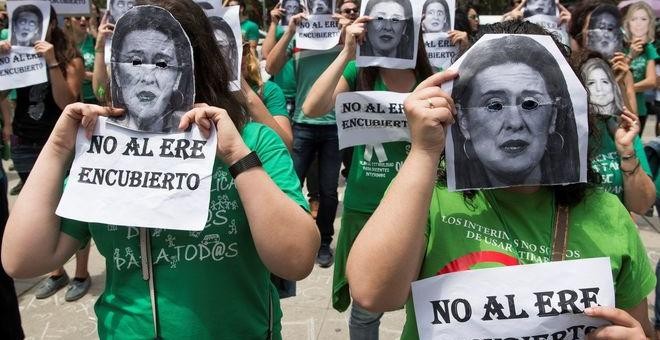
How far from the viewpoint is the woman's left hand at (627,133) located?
6.48 ft

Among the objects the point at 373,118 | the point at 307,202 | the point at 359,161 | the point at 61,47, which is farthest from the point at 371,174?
the point at 61,47

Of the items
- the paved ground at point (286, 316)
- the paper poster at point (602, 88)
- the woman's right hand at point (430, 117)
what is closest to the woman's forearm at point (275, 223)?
the woman's right hand at point (430, 117)

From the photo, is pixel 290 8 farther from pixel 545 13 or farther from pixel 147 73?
pixel 147 73

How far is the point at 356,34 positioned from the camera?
2.80 metres

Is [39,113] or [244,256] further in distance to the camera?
[39,113]

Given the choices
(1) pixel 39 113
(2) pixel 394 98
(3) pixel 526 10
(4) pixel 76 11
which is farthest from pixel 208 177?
(4) pixel 76 11

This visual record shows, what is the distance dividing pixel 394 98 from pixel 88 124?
1447 millimetres

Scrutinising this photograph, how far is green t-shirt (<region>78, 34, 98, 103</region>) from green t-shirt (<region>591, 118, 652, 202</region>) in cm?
354

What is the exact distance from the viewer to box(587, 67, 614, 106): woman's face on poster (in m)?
2.32

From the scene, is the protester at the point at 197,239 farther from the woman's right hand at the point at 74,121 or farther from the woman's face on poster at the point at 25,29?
the woman's face on poster at the point at 25,29

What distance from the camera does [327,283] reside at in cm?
392

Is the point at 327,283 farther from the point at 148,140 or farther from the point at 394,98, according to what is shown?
the point at 148,140

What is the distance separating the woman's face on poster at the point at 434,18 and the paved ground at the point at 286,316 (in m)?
1.73

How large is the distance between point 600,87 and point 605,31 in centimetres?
138
